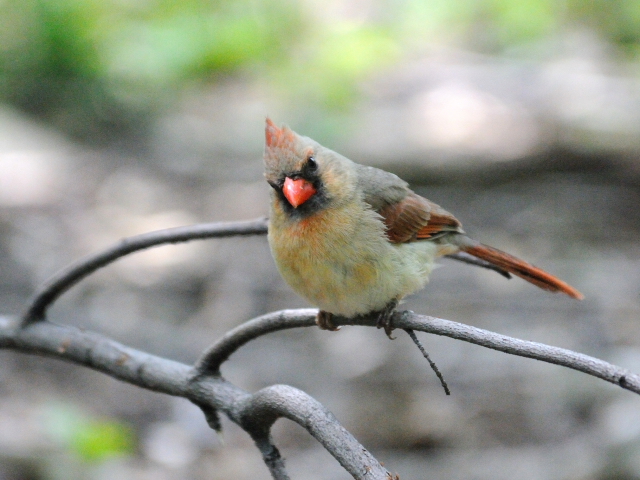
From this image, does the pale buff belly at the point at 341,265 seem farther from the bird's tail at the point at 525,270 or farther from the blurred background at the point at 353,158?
the blurred background at the point at 353,158

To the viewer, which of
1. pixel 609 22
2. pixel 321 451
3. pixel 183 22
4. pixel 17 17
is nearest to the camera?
pixel 321 451

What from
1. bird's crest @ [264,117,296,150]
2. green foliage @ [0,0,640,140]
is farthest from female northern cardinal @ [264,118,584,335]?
green foliage @ [0,0,640,140]

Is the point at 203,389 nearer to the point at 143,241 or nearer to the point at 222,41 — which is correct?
the point at 143,241

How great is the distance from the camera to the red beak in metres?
2.48

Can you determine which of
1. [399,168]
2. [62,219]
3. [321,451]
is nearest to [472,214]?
[399,168]

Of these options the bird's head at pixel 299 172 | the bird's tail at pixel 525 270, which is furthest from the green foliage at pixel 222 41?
the bird's head at pixel 299 172

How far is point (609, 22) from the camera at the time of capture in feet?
27.4

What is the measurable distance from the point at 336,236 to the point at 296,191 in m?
0.20

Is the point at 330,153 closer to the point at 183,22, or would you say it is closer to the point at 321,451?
the point at 321,451

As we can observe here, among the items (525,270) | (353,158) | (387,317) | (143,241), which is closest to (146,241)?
(143,241)

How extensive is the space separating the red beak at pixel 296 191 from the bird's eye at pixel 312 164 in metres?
0.05

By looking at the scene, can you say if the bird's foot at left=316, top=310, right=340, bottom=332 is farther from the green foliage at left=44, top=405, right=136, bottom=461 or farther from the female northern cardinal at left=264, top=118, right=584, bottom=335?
the green foliage at left=44, top=405, right=136, bottom=461

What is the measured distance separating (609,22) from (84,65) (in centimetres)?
543

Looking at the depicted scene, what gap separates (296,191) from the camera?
98.3 inches
